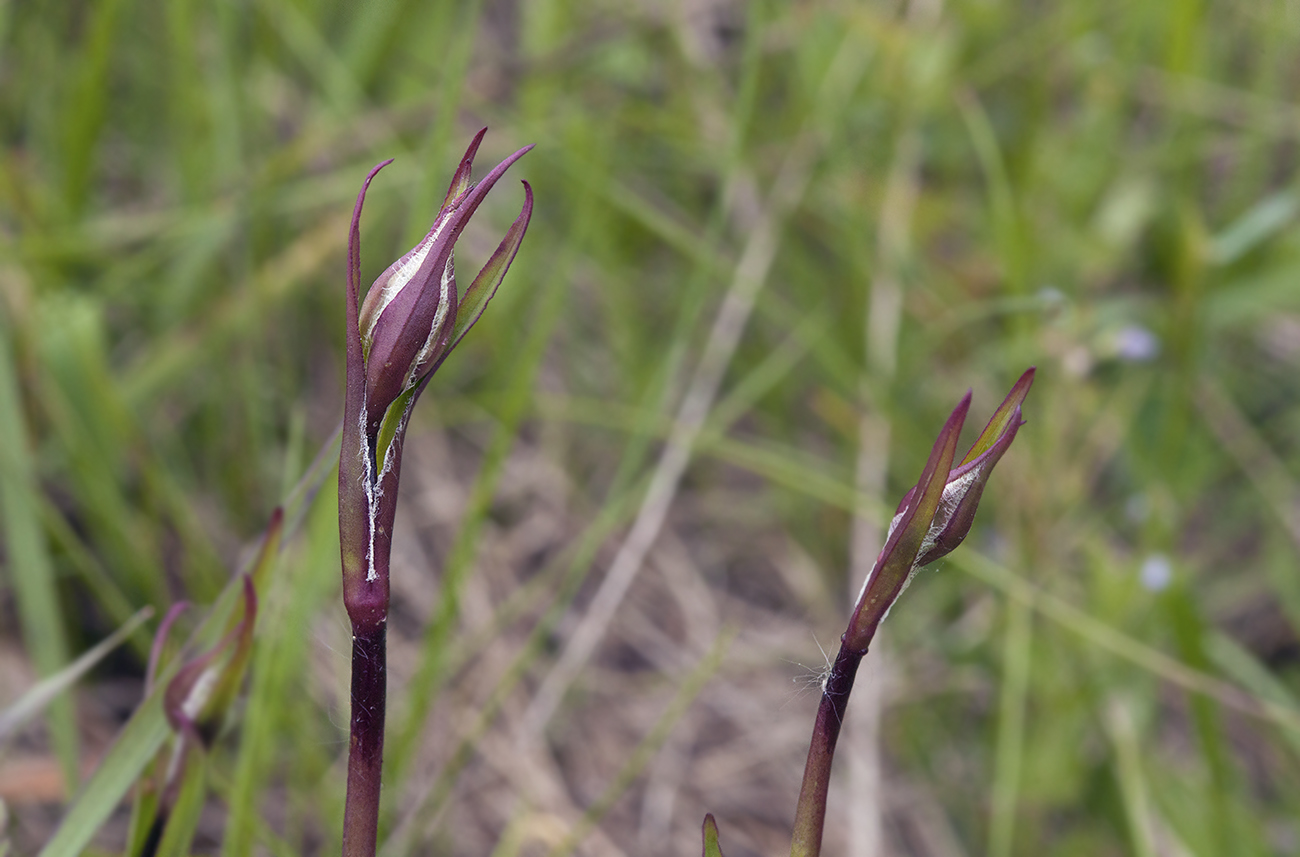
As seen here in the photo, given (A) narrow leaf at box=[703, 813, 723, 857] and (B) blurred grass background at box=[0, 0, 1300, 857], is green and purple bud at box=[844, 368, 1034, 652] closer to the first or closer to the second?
(A) narrow leaf at box=[703, 813, 723, 857]

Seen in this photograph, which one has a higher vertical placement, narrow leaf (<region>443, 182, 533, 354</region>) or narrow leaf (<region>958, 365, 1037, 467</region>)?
narrow leaf (<region>958, 365, 1037, 467</region>)

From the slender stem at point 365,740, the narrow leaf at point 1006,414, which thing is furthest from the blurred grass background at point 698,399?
the narrow leaf at point 1006,414

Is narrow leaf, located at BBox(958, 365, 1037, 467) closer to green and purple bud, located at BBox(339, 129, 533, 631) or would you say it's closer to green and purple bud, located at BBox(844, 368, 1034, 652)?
green and purple bud, located at BBox(844, 368, 1034, 652)

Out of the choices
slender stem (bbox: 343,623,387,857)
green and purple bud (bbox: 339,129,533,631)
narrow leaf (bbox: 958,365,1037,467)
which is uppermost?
narrow leaf (bbox: 958,365,1037,467)

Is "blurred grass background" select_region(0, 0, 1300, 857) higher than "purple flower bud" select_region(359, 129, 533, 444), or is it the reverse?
"blurred grass background" select_region(0, 0, 1300, 857)

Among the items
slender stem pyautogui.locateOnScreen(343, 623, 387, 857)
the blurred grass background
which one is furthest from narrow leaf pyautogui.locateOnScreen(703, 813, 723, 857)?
the blurred grass background

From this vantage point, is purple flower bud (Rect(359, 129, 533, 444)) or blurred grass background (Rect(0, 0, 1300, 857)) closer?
purple flower bud (Rect(359, 129, 533, 444))

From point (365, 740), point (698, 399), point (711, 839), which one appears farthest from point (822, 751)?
point (698, 399)

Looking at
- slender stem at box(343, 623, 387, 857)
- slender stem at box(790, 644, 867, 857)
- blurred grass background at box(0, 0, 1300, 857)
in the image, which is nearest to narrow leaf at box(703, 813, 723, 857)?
slender stem at box(790, 644, 867, 857)

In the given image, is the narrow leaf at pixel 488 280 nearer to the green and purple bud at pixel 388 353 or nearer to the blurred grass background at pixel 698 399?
the green and purple bud at pixel 388 353
